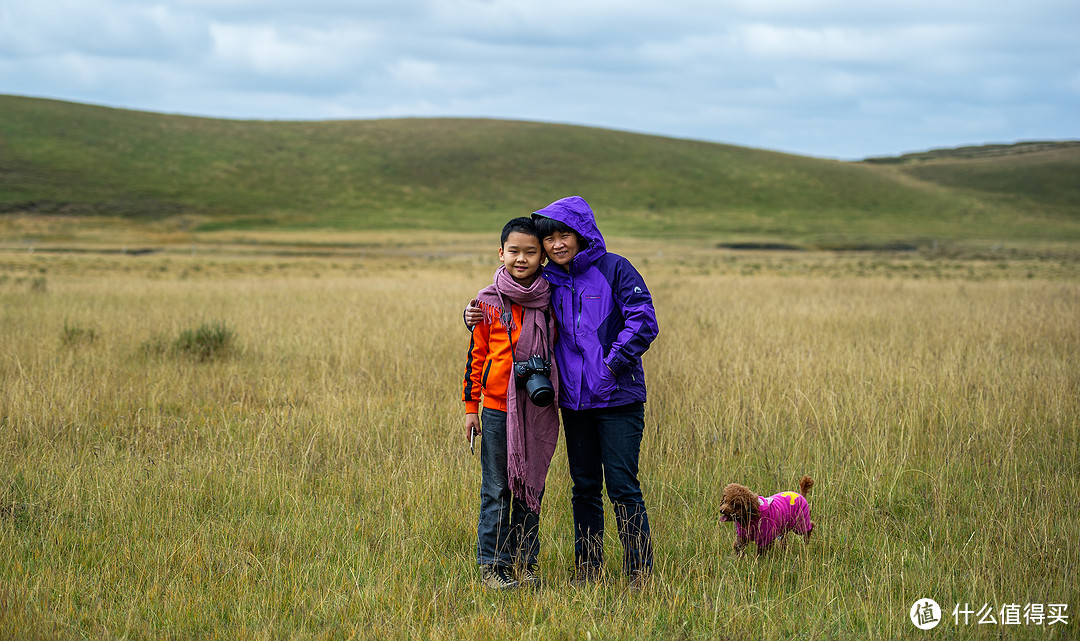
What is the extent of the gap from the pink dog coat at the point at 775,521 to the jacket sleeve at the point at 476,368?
1.46 meters

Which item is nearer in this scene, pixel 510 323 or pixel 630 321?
pixel 630 321

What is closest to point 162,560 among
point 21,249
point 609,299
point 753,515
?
point 609,299

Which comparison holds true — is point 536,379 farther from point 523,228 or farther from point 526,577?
point 526,577

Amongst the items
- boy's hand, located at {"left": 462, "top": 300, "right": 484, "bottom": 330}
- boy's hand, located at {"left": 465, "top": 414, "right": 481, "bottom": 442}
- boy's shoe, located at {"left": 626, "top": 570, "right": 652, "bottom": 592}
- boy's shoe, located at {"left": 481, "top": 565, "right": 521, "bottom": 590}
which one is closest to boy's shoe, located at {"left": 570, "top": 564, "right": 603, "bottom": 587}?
boy's shoe, located at {"left": 626, "top": 570, "right": 652, "bottom": 592}

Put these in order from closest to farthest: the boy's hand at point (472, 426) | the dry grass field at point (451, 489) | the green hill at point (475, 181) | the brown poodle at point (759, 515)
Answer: the dry grass field at point (451, 489) → the boy's hand at point (472, 426) → the brown poodle at point (759, 515) → the green hill at point (475, 181)

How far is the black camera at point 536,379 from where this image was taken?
334 centimetres

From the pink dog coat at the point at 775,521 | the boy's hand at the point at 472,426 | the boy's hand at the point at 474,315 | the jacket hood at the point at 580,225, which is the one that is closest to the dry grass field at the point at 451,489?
the pink dog coat at the point at 775,521

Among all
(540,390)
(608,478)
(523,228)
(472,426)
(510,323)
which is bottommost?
(608,478)

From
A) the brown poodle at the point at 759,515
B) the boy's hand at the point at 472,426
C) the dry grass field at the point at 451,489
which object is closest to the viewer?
the dry grass field at the point at 451,489

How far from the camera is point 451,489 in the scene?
4672 mm

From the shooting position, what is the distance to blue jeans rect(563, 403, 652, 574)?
139 inches

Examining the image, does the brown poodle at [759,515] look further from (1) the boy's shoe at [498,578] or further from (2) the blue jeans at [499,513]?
(1) the boy's shoe at [498,578]

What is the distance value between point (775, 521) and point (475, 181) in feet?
276

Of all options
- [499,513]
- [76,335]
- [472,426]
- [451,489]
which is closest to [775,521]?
[499,513]
